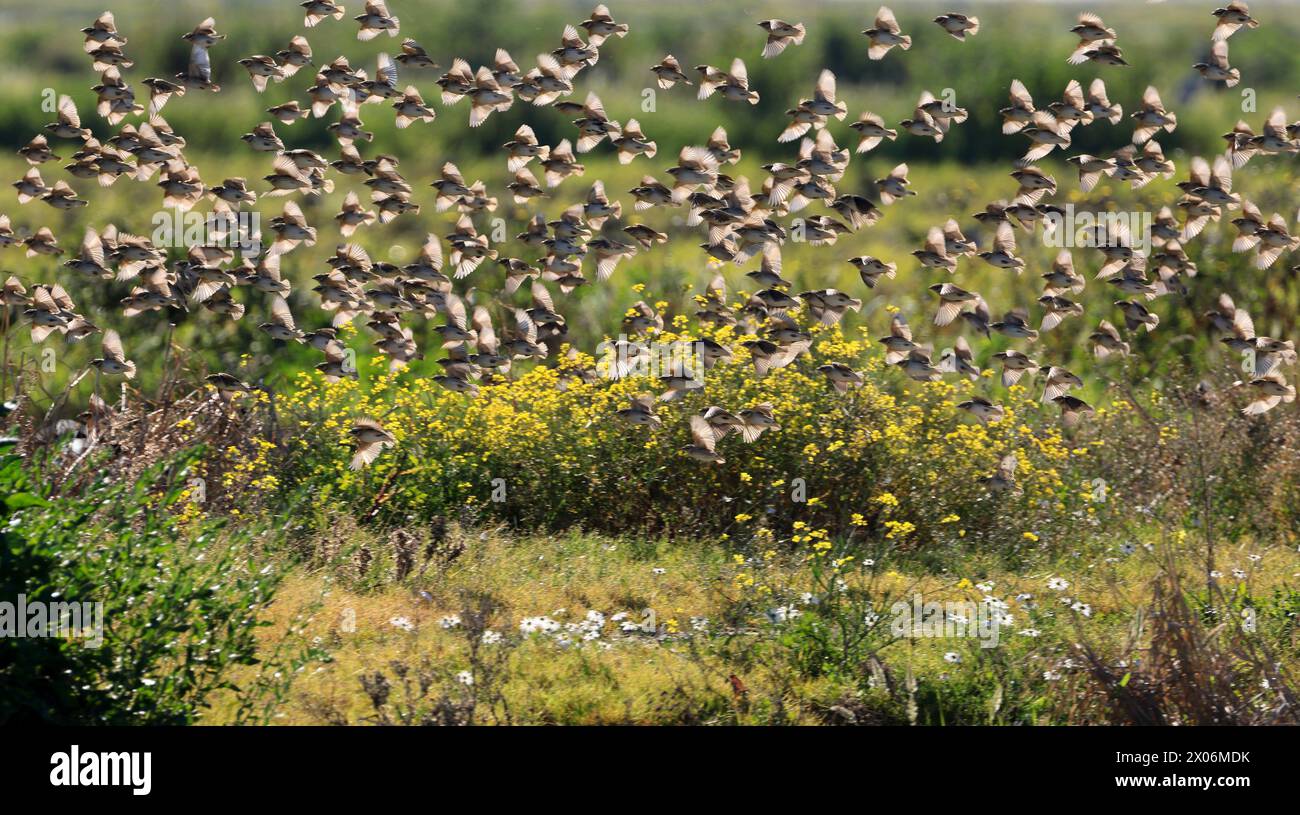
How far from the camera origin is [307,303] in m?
15.0

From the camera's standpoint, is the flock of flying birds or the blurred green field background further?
the blurred green field background

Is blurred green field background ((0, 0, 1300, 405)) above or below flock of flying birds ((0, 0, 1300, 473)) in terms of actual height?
above

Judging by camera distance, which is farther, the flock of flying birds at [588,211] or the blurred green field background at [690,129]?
the blurred green field background at [690,129]

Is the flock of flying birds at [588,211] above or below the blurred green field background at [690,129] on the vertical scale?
below

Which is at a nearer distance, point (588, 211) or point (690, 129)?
point (588, 211)

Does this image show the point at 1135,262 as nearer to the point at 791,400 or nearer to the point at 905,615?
the point at 791,400

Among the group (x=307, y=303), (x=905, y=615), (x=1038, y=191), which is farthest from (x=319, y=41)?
(x=905, y=615)

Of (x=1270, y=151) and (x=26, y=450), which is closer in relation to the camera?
(x=26, y=450)

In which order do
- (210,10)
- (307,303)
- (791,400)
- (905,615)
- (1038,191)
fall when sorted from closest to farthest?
1. (905,615)
2. (791,400)
3. (1038,191)
4. (307,303)
5. (210,10)

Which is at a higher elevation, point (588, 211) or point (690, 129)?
point (690, 129)

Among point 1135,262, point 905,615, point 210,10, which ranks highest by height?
point 210,10

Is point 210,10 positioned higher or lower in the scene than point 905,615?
higher
